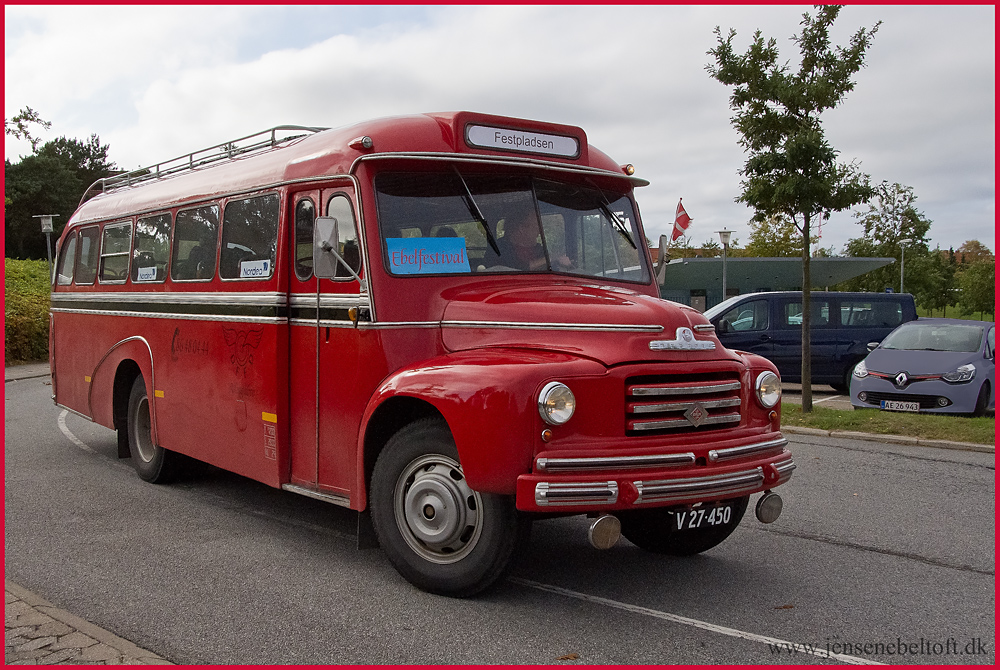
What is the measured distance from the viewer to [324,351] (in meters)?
5.99

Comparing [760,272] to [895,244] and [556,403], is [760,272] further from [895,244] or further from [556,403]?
[556,403]

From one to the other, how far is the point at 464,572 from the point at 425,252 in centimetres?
196

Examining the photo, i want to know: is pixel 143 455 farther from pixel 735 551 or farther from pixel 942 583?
pixel 942 583

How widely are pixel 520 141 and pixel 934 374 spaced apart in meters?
9.21

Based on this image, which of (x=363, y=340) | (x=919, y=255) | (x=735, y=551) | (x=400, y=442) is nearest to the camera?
(x=400, y=442)

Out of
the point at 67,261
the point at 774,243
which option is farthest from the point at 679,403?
the point at 774,243

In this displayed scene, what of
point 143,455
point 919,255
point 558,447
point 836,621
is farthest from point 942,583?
point 919,255

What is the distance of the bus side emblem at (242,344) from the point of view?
6613 millimetres

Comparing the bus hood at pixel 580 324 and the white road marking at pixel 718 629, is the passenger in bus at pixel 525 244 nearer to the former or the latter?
the bus hood at pixel 580 324

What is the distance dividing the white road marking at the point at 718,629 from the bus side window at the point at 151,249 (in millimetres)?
4720

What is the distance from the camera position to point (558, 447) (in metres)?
4.61

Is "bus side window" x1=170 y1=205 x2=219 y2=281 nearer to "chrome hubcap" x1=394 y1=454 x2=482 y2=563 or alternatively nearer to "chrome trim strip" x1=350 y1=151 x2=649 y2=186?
"chrome trim strip" x1=350 y1=151 x2=649 y2=186

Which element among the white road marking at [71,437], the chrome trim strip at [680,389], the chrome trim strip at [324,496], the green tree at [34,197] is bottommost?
the white road marking at [71,437]

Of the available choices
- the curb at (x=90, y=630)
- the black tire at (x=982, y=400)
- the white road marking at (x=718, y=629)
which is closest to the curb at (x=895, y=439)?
the black tire at (x=982, y=400)
